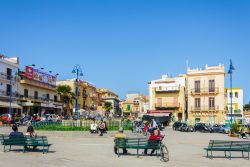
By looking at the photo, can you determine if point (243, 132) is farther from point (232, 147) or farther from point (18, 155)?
point (18, 155)

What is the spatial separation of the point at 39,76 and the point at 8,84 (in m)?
10.9

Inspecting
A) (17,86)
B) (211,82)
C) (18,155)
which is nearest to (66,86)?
(17,86)

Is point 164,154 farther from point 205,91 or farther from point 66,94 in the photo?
point 66,94

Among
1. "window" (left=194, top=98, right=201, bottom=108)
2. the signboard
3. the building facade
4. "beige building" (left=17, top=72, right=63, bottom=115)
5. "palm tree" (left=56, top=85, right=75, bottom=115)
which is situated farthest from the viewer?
"palm tree" (left=56, top=85, right=75, bottom=115)

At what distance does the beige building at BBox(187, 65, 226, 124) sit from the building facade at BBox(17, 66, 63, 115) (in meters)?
26.0

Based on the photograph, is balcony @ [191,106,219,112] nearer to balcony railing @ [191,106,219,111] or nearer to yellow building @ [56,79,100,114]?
balcony railing @ [191,106,219,111]

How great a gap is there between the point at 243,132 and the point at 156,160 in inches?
792

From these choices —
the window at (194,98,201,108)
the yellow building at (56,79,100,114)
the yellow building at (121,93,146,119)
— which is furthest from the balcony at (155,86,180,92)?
the yellow building at (121,93,146,119)

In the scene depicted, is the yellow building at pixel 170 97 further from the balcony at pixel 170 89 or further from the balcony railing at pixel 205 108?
the balcony railing at pixel 205 108

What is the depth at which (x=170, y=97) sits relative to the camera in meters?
67.1

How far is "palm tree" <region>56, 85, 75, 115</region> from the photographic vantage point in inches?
2982

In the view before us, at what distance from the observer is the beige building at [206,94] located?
6284 centimetres

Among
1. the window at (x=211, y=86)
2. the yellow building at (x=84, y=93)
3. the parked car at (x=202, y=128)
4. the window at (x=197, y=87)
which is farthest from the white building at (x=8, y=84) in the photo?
the window at (x=211, y=86)

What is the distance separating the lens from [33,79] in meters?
63.0
